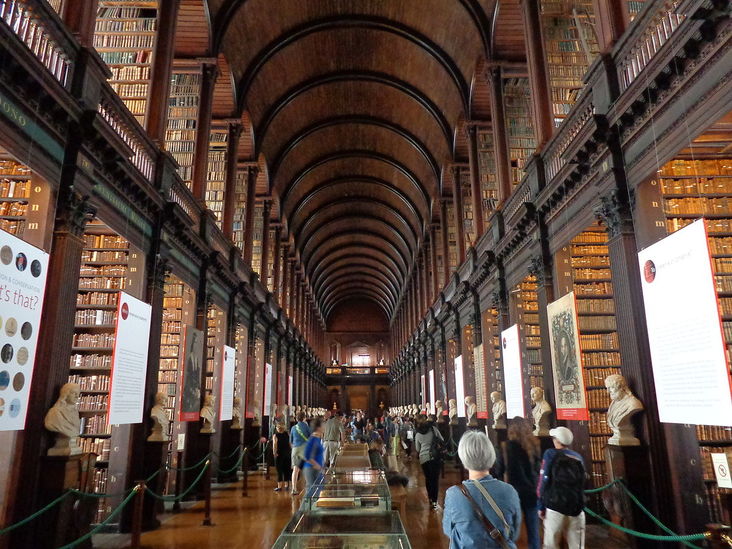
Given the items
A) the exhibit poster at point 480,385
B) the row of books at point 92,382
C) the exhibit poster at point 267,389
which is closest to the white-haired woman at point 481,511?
the row of books at point 92,382

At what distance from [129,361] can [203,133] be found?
16.4 ft

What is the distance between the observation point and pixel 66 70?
499 centimetres

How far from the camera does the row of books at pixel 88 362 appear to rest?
6.80 m

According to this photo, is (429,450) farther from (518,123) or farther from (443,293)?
(443,293)

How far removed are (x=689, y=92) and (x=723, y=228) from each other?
1997 mm

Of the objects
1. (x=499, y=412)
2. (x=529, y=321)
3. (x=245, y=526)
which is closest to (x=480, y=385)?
(x=499, y=412)

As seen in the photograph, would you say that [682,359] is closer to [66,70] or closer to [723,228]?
[723,228]

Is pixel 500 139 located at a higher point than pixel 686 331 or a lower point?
higher

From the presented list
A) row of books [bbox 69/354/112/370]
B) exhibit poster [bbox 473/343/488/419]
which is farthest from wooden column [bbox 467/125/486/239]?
row of books [bbox 69/354/112/370]

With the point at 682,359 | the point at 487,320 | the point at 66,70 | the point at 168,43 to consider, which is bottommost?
the point at 682,359

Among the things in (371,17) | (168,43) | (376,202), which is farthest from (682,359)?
(376,202)

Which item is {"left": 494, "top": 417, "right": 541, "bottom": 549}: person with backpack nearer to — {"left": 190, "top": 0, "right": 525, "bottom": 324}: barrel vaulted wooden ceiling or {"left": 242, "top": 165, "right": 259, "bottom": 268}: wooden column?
{"left": 190, "top": 0, "right": 525, "bottom": 324}: barrel vaulted wooden ceiling

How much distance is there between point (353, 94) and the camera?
53.3 ft

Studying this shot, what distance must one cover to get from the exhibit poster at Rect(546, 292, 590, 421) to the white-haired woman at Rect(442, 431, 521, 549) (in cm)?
412
